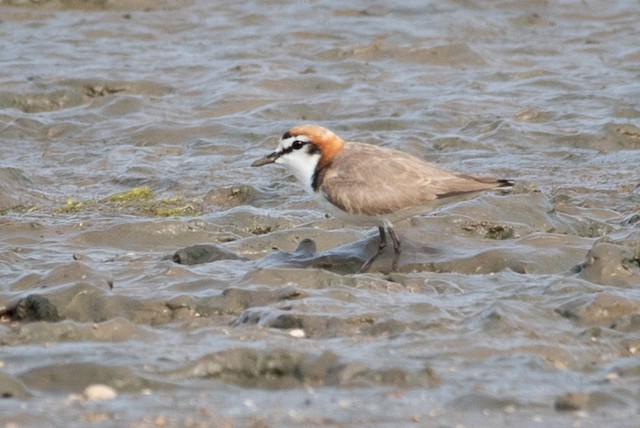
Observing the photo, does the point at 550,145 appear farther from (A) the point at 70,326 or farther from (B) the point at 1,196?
(A) the point at 70,326

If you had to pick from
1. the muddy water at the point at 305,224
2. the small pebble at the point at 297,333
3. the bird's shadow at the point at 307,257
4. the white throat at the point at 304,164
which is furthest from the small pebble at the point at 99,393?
the white throat at the point at 304,164

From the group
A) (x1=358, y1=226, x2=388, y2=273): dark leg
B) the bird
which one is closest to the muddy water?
(x1=358, y1=226, x2=388, y2=273): dark leg

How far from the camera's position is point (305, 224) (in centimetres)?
1145

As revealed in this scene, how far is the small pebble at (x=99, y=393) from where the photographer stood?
6836 mm

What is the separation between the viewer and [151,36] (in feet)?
66.5

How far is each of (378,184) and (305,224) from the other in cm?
139

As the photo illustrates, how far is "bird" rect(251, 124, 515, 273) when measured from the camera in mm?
10156

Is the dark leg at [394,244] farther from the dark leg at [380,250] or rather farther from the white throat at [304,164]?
the white throat at [304,164]

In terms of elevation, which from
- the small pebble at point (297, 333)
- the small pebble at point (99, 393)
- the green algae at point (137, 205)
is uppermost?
the small pebble at point (99, 393)

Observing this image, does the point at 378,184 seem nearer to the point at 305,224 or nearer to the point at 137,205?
the point at 305,224

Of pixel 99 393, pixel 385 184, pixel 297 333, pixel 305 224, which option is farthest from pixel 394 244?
pixel 99 393

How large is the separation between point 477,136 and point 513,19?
6500mm

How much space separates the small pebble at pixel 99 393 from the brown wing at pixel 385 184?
3.62 m

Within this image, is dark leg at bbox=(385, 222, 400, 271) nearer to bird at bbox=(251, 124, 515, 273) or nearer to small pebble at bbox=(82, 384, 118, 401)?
bird at bbox=(251, 124, 515, 273)
